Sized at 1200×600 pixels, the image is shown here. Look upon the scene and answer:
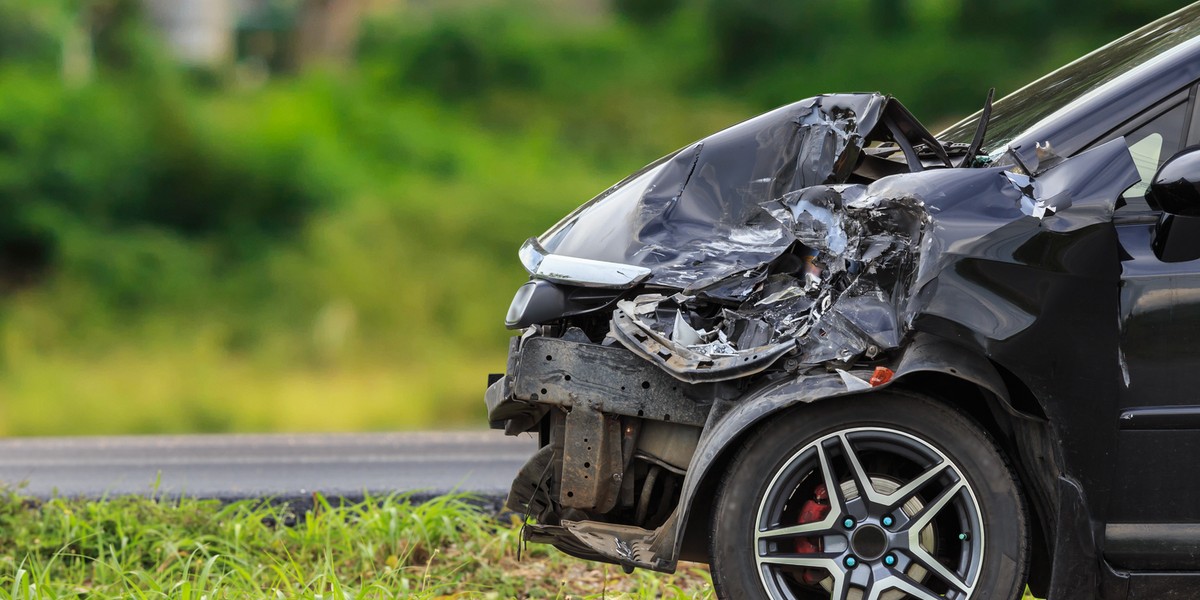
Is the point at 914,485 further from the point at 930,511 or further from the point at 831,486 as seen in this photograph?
the point at 831,486

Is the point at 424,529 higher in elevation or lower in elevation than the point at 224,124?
lower

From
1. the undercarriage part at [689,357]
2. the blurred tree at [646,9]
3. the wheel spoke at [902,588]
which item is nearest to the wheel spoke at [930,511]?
the wheel spoke at [902,588]

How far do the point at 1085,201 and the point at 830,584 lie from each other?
50.9 inches

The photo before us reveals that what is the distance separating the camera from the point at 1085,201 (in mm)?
3258

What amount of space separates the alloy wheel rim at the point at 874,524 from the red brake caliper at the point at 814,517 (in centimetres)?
3

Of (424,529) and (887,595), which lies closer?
(887,595)

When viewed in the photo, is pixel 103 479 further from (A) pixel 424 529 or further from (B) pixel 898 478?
(B) pixel 898 478

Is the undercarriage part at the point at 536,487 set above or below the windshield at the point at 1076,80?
below

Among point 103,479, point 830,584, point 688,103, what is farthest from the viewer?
point 688,103

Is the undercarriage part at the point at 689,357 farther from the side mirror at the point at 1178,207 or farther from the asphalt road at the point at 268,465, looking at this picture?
the asphalt road at the point at 268,465

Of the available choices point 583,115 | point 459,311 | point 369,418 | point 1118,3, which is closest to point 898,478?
point 369,418

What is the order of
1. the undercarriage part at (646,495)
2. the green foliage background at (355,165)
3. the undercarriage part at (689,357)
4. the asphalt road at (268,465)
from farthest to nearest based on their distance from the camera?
the green foliage background at (355,165) → the asphalt road at (268,465) → the undercarriage part at (646,495) → the undercarriage part at (689,357)

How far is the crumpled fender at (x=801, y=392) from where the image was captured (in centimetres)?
330

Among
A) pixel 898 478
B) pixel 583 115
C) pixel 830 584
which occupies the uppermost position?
pixel 583 115
